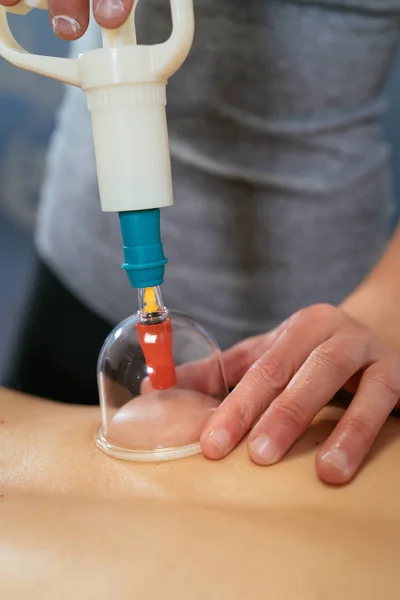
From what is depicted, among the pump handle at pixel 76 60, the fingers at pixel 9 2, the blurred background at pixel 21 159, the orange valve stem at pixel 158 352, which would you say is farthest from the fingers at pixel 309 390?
the blurred background at pixel 21 159

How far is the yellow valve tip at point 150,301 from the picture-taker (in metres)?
0.68

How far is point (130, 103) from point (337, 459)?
34cm

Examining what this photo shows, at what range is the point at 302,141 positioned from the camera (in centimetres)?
110

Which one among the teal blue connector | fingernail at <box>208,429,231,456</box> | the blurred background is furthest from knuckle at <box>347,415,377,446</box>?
the blurred background

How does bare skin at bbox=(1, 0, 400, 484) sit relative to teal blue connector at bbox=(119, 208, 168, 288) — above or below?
below

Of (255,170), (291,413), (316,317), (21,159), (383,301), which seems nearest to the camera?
(291,413)

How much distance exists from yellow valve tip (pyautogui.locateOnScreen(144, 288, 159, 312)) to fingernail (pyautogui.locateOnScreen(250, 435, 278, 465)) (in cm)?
17

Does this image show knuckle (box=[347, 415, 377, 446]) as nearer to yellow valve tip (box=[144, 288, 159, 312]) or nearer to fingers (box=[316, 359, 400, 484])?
fingers (box=[316, 359, 400, 484])

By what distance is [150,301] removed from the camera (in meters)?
0.68

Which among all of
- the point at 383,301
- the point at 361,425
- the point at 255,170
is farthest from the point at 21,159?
the point at 361,425

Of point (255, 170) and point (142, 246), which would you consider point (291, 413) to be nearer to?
point (142, 246)

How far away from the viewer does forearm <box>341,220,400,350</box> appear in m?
0.82

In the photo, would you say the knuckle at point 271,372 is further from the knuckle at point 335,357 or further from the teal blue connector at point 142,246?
the teal blue connector at point 142,246

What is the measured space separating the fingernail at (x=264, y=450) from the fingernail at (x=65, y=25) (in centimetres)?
40
